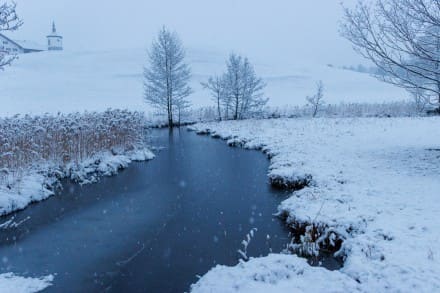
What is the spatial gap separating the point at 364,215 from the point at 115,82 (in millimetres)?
55644

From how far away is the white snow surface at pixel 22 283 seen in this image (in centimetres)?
614

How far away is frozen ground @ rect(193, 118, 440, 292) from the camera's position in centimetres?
544

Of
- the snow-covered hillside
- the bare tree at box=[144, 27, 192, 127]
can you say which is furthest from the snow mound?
the snow-covered hillside

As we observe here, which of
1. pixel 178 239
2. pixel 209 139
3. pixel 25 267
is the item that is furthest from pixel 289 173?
pixel 209 139

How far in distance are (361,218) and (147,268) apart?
15.7ft

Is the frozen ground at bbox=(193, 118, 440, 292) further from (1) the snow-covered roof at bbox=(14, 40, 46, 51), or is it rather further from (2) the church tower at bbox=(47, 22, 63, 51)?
(2) the church tower at bbox=(47, 22, 63, 51)

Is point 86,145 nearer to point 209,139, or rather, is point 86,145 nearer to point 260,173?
point 260,173

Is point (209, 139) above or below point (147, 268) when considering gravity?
above

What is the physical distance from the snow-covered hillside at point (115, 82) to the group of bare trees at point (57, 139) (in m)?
22.6

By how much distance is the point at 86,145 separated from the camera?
15906 millimetres

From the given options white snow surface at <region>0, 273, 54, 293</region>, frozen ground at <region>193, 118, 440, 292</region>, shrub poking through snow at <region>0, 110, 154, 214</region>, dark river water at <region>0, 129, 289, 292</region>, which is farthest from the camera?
shrub poking through snow at <region>0, 110, 154, 214</region>

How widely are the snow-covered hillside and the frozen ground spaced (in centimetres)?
3134

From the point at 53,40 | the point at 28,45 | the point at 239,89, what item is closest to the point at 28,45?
the point at 28,45

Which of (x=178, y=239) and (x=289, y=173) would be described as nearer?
(x=178, y=239)
